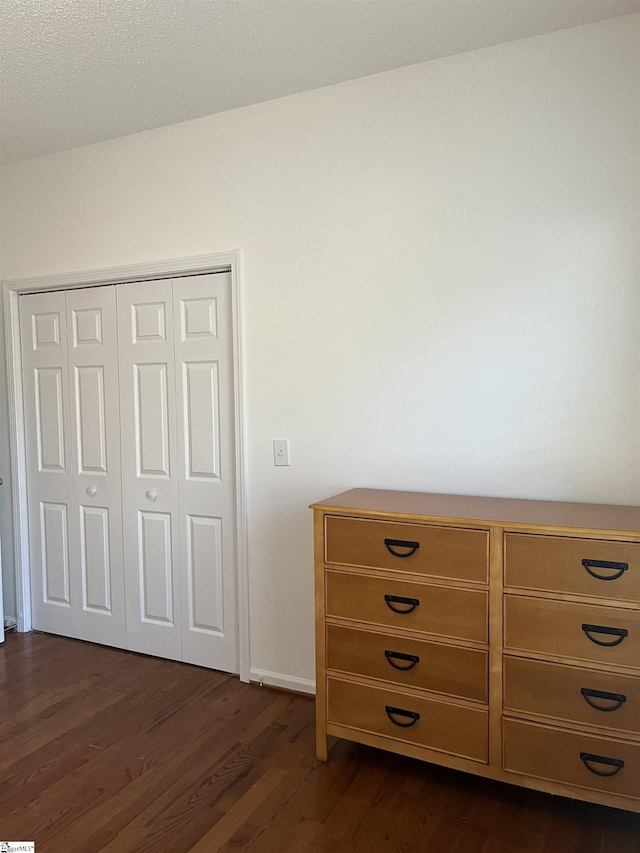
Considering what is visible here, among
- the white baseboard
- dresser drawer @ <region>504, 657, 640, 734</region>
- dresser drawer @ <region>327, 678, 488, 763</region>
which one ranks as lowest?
the white baseboard

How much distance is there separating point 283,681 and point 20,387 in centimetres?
227

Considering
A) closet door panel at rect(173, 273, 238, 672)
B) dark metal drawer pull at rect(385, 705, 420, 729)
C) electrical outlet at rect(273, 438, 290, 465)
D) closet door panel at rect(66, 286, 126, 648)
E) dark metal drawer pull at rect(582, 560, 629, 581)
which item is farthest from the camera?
closet door panel at rect(66, 286, 126, 648)

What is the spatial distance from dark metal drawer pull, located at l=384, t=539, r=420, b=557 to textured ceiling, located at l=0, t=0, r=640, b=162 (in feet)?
6.05

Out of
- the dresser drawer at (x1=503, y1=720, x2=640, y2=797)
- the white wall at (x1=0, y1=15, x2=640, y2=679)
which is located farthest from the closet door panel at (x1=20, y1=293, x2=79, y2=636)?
the dresser drawer at (x1=503, y1=720, x2=640, y2=797)

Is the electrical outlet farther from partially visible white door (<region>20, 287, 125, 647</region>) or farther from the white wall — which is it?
partially visible white door (<region>20, 287, 125, 647</region>)

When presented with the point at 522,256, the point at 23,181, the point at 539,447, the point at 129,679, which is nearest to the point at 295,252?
the point at 522,256

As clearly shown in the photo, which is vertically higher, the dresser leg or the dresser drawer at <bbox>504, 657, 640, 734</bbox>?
the dresser drawer at <bbox>504, 657, 640, 734</bbox>

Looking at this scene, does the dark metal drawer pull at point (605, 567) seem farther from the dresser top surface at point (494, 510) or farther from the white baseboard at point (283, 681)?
the white baseboard at point (283, 681)

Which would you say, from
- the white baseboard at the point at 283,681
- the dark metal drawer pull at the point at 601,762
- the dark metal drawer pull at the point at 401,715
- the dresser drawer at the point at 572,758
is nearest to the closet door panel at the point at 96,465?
the white baseboard at the point at 283,681

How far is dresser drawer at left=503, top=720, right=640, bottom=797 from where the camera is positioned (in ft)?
6.12

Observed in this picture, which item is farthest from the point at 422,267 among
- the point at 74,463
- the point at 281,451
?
the point at 74,463

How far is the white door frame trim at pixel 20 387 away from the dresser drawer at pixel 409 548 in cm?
83

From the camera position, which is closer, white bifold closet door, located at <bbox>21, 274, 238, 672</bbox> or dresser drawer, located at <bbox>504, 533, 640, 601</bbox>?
dresser drawer, located at <bbox>504, 533, 640, 601</bbox>

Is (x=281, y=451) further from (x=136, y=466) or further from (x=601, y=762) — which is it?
(x=601, y=762)
